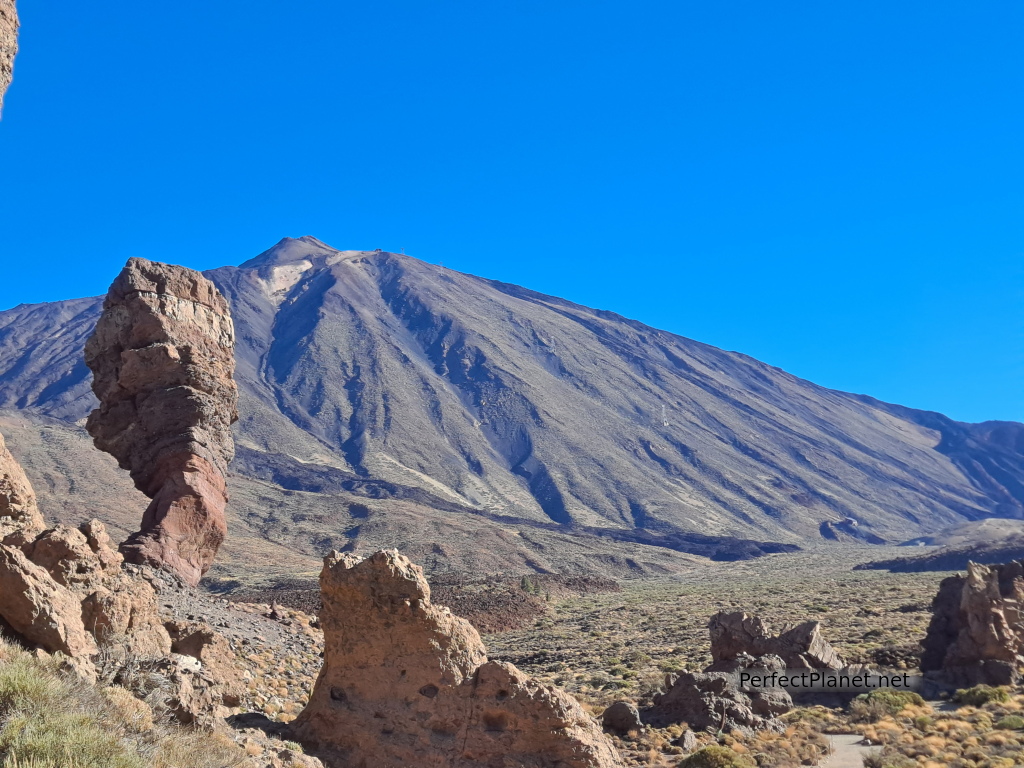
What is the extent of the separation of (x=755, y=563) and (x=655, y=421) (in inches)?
2868

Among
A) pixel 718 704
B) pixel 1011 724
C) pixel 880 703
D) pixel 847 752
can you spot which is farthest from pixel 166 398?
pixel 1011 724

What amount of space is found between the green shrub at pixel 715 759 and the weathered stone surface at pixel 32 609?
8863 mm

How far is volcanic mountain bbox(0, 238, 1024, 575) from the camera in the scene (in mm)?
77125

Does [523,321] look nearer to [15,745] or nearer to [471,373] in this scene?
[471,373]

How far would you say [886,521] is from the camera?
453ft

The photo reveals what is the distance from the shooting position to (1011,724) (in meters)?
16.0

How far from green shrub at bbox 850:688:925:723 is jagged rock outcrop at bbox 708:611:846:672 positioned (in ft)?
4.19

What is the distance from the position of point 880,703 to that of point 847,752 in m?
3.13

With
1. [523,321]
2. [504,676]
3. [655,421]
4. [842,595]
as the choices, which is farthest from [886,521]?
[504,676]

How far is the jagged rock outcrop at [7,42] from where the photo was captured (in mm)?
12016

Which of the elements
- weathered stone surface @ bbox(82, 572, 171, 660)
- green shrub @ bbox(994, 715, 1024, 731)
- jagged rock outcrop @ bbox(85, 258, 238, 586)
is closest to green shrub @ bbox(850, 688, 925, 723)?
green shrub @ bbox(994, 715, 1024, 731)

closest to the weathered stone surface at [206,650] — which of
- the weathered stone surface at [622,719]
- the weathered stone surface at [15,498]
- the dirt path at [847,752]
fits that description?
the weathered stone surface at [15,498]

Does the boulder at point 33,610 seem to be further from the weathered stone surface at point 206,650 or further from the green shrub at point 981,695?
the green shrub at point 981,695

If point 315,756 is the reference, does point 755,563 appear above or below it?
above
